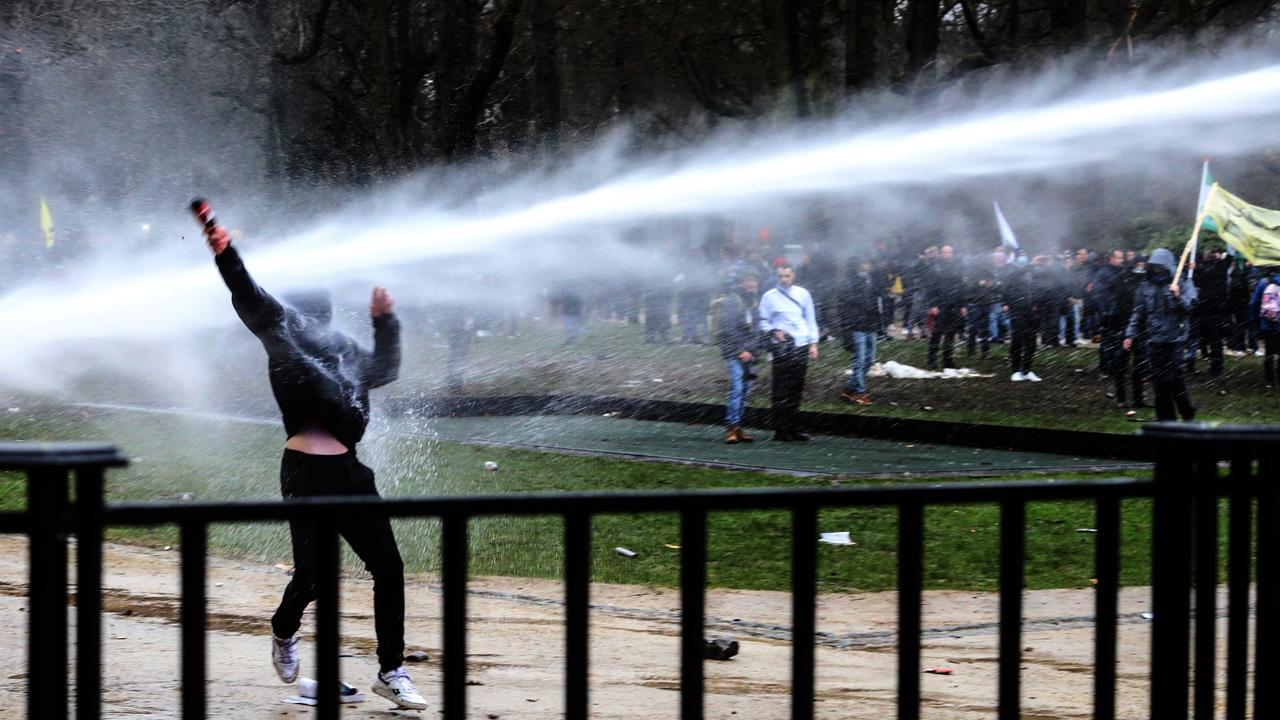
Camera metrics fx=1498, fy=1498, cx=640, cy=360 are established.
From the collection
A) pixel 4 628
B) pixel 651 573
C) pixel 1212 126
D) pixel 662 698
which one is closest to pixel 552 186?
pixel 1212 126

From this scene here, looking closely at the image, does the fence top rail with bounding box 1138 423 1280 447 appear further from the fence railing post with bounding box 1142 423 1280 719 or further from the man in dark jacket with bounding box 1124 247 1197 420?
the man in dark jacket with bounding box 1124 247 1197 420

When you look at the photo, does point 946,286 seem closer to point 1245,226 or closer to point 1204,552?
point 1245,226

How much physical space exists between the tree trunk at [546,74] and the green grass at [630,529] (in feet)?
35.1

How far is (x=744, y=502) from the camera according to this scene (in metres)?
2.94

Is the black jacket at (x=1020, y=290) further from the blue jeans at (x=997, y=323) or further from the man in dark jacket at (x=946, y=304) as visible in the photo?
the man in dark jacket at (x=946, y=304)

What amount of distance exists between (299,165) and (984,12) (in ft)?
39.8

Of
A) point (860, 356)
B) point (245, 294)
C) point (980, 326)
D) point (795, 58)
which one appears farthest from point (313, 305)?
point (980, 326)

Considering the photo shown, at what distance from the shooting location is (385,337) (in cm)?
612

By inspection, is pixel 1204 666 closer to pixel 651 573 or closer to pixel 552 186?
pixel 651 573

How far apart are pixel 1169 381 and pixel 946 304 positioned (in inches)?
282

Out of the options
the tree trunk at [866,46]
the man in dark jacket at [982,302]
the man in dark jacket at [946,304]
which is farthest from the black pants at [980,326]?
the tree trunk at [866,46]

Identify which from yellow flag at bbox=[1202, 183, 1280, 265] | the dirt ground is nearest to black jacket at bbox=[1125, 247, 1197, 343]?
yellow flag at bbox=[1202, 183, 1280, 265]

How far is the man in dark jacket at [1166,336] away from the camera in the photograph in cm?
1514

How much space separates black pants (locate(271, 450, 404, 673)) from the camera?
207 inches
